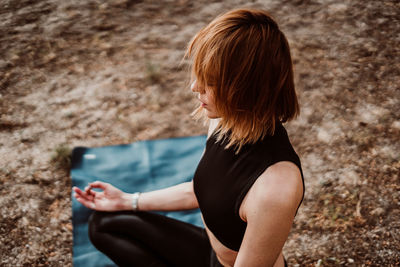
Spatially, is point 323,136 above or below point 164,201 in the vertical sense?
below

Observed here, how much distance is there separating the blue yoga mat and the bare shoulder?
3.94 ft

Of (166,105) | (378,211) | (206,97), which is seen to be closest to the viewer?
(206,97)

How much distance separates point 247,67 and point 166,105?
6.52 ft

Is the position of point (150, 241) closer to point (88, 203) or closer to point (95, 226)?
point (95, 226)

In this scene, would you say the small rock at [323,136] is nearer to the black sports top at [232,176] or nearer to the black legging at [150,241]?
the black legging at [150,241]

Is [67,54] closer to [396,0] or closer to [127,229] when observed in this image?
[127,229]

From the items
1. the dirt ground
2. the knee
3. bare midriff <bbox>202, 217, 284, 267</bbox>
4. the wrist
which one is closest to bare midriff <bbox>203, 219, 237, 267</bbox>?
bare midriff <bbox>202, 217, 284, 267</bbox>

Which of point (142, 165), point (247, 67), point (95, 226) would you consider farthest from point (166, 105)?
point (247, 67)

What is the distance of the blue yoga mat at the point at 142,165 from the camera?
7.84 ft

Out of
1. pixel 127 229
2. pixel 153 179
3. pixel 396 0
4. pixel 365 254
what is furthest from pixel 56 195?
pixel 396 0

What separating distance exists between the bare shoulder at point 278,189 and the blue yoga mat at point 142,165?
3.94ft

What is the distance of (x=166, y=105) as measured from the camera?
9.72ft

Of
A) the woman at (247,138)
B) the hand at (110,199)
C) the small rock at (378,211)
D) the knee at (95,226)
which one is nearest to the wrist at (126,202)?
the hand at (110,199)

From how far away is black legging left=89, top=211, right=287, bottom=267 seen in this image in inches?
62.1
